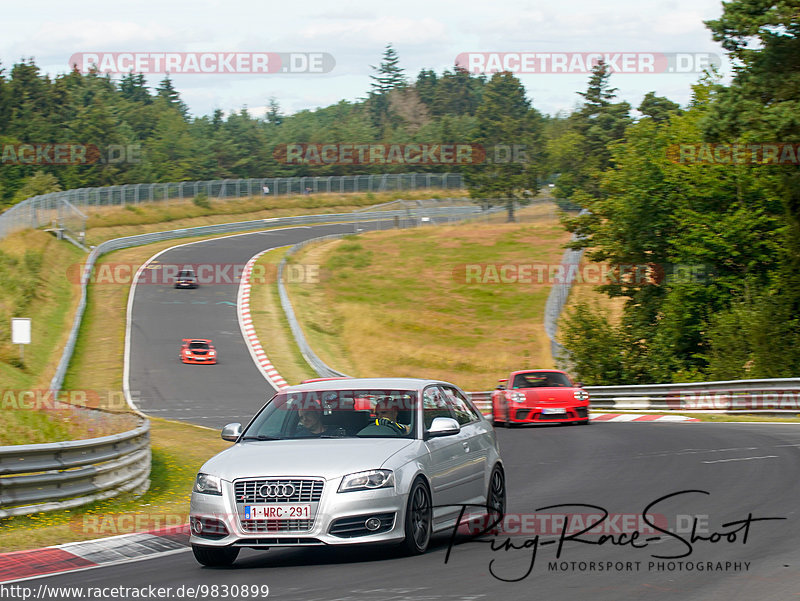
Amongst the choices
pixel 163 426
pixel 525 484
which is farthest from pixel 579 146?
pixel 525 484

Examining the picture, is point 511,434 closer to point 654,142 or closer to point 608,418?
point 608,418

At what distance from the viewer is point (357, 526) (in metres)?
8.28

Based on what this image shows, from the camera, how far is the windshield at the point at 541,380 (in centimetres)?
2567

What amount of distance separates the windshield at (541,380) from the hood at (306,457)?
16.9 m

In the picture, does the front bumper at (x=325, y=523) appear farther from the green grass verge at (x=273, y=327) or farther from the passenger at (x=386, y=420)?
the green grass verge at (x=273, y=327)

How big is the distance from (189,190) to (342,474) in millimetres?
81099

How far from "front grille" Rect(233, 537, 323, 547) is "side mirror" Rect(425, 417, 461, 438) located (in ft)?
4.95

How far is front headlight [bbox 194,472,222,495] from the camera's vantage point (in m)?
8.47

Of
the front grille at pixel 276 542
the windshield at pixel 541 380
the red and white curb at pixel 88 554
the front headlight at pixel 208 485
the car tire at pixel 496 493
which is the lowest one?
the windshield at pixel 541 380

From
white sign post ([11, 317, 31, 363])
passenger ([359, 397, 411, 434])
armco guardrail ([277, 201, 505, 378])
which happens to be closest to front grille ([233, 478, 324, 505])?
passenger ([359, 397, 411, 434])

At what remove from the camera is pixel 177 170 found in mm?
117750

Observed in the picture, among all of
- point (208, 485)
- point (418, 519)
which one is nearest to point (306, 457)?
point (208, 485)

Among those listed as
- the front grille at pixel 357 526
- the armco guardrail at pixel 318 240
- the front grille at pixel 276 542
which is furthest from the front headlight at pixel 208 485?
the armco guardrail at pixel 318 240

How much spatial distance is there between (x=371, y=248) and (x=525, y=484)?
59405mm
